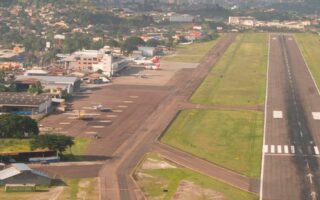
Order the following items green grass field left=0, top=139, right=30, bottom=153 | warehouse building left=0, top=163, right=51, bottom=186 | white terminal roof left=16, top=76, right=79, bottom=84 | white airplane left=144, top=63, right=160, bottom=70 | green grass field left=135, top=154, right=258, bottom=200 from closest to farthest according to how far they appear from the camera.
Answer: green grass field left=135, top=154, right=258, bottom=200 → warehouse building left=0, top=163, right=51, bottom=186 → green grass field left=0, top=139, right=30, bottom=153 → white terminal roof left=16, top=76, right=79, bottom=84 → white airplane left=144, top=63, right=160, bottom=70

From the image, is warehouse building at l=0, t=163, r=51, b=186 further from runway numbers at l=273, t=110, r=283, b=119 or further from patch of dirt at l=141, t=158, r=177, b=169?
runway numbers at l=273, t=110, r=283, b=119

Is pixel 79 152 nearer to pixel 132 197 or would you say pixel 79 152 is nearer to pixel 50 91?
pixel 132 197

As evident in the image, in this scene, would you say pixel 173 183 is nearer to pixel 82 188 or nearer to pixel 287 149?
pixel 82 188

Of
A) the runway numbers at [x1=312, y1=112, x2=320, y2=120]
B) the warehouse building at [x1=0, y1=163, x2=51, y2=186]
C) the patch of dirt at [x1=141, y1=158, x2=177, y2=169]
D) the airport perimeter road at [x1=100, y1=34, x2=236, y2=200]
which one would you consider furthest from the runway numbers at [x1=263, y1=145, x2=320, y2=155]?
the warehouse building at [x1=0, y1=163, x2=51, y2=186]

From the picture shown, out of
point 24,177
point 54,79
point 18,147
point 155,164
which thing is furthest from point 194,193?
point 54,79

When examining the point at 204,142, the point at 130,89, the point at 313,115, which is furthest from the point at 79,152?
the point at 130,89

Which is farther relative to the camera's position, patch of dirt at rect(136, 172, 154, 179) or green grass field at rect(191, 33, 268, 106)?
green grass field at rect(191, 33, 268, 106)
